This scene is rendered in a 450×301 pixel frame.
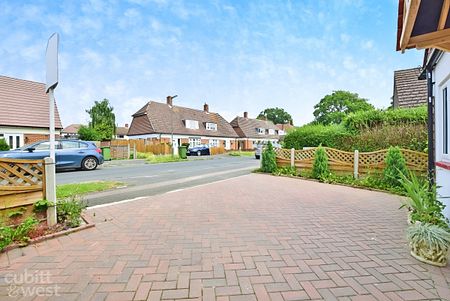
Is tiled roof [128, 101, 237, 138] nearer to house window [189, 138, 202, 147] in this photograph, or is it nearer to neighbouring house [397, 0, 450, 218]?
house window [189, 138, 202, 147]

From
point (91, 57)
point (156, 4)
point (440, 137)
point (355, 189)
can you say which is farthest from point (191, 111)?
point (440, 137)

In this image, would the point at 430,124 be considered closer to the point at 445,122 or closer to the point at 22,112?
the point at 445,122

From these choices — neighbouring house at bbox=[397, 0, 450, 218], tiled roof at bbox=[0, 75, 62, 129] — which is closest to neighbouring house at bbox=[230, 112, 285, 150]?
tiled roof at bbox=[0, 75, 62, 129]

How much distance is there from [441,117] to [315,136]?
8982 millimetres

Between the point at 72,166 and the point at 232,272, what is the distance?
40.7 feet

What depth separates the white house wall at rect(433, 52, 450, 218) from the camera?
3.92 metres

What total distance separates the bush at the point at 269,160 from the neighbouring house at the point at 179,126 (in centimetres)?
1958

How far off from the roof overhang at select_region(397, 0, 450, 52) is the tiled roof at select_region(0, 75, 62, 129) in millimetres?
23123

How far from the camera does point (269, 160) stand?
1212cm

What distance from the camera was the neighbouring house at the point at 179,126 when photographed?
32812mm

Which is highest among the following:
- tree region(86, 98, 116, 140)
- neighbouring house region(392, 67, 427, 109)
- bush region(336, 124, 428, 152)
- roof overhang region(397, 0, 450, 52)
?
tree region(86, 98, 116, 140)

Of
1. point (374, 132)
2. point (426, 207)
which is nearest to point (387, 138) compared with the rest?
point (374, 132)

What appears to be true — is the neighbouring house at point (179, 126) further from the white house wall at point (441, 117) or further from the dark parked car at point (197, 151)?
the white house wall at point (441, 117)

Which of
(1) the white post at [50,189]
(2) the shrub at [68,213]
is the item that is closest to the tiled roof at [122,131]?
(2) the shrub at [68,213]
